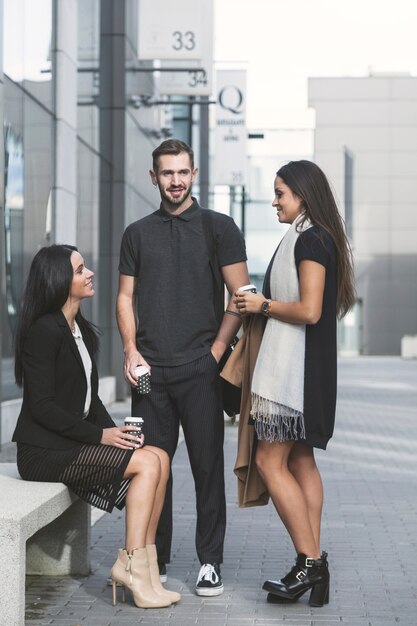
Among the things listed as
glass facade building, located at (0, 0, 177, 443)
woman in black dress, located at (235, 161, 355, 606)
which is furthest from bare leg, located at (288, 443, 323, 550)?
glass facade building, located at (0, 0, 177, 443)

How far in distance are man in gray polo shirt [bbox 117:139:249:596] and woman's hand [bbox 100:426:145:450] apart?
1.31 ft

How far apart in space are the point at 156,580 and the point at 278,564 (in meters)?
1.21

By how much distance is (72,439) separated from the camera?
226 inches

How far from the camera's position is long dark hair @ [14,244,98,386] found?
18.9 feet

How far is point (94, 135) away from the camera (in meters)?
19.2

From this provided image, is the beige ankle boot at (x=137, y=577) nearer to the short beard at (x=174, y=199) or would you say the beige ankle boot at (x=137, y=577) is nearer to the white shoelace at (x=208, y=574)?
the white shoelace at (x=208, y=574)

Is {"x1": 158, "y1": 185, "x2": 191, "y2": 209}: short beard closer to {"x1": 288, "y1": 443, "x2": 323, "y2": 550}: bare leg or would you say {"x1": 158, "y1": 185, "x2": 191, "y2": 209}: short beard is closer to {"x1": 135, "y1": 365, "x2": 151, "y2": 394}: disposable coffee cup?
{"x1": 135, "y1": 365, "x2": 151, "y2": 394}: disposable coffee cup

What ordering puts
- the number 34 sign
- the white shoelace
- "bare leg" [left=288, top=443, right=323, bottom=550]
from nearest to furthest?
1. "bare leg" [left=288, top=443, right=323, bottom=550]
2. the white shoelace
3. the number 34 sign

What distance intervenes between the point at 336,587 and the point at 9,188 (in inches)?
322

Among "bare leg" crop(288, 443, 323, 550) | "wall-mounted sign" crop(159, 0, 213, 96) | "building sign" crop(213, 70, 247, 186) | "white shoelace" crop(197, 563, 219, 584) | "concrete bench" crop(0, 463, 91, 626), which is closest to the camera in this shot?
"concrete bench" crop(0, 463, 91, 626)

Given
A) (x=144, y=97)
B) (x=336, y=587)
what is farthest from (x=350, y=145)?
(x=336, y=587)

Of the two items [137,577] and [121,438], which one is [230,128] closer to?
[121,438]

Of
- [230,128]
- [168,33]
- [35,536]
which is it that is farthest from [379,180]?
[35,536]

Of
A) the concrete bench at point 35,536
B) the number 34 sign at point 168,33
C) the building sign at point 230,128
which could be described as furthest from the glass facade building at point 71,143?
the concrete bench at point 35,536
